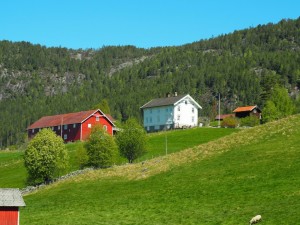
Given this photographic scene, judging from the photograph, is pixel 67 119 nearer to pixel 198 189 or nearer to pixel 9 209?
pixel 198 189

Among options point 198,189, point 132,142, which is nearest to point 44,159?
point 132,142

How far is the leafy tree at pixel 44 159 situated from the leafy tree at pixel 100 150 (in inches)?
152

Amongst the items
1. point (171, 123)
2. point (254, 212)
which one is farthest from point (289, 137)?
point (171, 123)

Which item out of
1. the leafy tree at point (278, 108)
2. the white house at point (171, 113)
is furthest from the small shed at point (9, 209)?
the white house at point (171, 113)

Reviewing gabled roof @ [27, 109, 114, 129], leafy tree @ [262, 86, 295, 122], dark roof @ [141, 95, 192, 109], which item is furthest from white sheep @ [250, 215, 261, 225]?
dark roof @ [141, 95, 192, 109]

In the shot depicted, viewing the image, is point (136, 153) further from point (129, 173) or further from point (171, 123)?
point (171, 123)

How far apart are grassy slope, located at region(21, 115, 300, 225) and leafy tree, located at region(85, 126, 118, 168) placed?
24.4 ft

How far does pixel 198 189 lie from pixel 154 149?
4866 cm

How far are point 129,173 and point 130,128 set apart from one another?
19.2 metres

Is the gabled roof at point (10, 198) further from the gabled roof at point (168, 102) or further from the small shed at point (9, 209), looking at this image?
the gabled roof at point (168, 102)

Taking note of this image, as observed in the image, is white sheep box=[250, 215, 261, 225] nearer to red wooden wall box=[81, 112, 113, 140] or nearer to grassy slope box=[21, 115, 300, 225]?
grassy slope box=[21, 115, 300, 225]

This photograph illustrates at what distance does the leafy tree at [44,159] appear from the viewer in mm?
78094

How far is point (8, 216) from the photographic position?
44438 mm

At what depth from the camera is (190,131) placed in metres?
125
